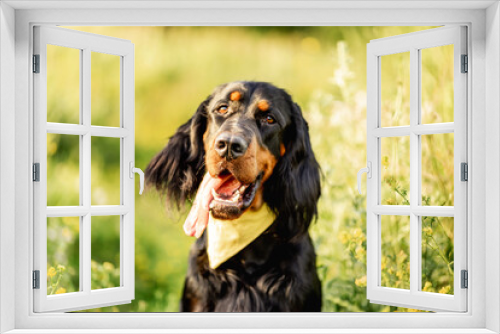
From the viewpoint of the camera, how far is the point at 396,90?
3.06 meters

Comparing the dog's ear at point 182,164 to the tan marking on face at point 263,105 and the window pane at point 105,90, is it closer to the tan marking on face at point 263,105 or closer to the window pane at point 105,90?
the tan marking on face at point 263,105

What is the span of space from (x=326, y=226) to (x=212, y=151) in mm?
1201

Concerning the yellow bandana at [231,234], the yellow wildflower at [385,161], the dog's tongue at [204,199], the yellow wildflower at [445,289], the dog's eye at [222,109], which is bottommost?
the yellow wildflower at [445,289]

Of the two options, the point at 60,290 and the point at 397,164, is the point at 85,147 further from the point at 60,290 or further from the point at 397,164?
the point at 397,164

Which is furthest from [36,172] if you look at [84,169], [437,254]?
[437,254]

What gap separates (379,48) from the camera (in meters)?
2.38

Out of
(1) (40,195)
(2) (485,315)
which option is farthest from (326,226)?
(1) (40,195)

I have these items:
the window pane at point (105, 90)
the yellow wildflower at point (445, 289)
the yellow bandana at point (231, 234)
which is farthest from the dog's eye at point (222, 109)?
the yellow wildflower at point (445, 289)

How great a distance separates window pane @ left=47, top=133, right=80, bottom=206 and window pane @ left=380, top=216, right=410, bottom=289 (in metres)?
1.75

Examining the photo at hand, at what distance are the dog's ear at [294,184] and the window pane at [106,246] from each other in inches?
42.1

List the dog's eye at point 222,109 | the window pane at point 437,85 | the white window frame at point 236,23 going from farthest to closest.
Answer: the dog's eye at point 222,109 < the window pane at point 437,85 < the white window frame at point 236,23

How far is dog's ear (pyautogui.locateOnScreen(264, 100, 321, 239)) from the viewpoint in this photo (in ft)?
8.82

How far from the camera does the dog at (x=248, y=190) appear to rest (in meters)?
2.54

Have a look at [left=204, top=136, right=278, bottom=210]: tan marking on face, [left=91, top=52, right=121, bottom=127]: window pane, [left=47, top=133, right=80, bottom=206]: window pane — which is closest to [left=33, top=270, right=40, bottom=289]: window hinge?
[left=47, top=133, right=80, bottom=206]: window pane
